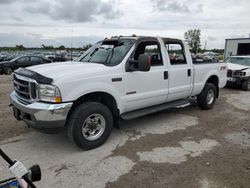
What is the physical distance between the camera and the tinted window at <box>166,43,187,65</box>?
5.88 m

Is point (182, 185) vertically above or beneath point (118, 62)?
beneath

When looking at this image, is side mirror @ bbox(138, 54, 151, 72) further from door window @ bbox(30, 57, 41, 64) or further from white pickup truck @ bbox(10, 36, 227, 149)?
door window @ bbox(30, 57, 41, 64)

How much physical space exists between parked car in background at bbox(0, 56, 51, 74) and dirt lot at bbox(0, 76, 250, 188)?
1319 cm

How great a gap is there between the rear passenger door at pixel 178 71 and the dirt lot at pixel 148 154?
742 millimetres

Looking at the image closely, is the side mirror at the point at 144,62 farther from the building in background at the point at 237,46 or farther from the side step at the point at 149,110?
the building in background at the point at 237,46

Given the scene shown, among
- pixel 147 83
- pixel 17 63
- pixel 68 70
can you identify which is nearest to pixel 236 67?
pixel 147 83

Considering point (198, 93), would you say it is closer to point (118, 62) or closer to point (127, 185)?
point (118, 62)

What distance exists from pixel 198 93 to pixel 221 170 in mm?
3438

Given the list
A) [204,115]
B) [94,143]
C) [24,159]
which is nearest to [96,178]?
[94,143]

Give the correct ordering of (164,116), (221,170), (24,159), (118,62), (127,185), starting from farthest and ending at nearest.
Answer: (164,116), (118,62), (24,159), (221,170), (127,185)

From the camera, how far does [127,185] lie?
330cm

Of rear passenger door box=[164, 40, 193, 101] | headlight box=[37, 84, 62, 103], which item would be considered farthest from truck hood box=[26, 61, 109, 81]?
rear passenger door box=[164, 40, 193, 101]

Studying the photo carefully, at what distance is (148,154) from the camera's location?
13.9ft

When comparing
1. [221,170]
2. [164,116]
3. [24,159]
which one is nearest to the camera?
[221,170]
